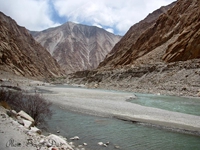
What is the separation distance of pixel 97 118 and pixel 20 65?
93.8m

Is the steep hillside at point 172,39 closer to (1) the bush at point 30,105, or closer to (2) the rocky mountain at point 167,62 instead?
(2) the rocky mountain at point 167,62

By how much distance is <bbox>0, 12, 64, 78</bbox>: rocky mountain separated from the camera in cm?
9276

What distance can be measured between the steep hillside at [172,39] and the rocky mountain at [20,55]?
1792 inches

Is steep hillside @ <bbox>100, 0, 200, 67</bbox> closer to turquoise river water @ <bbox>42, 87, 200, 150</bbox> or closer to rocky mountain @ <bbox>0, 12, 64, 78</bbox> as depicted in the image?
turquoise river water @ <bbox>42, 87, 200, 150</bbox>

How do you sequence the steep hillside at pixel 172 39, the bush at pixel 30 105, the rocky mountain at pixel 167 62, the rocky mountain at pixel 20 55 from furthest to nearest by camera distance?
1. the rocky mountain at pixel 20 55
2. the steep hillside at pixel 172 39
3. the rocky mountain at pixel 167 62
4. the bush at pixel 30 105

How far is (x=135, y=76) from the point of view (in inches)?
2233

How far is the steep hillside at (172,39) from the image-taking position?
5662 cm

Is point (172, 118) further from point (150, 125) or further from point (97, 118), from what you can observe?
point (97, 118)

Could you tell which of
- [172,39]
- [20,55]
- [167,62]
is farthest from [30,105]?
[20,55]

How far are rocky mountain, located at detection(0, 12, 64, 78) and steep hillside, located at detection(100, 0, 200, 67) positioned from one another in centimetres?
4552

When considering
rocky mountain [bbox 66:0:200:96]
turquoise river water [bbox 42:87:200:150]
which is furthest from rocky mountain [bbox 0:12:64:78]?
turquoise river water [bbox 42:87:200:150]

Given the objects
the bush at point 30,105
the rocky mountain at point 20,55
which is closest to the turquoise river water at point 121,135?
the bush at point 30,105

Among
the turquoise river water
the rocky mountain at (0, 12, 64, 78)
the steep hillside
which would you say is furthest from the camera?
the rocky mountain at (0, 12, 64, 78)

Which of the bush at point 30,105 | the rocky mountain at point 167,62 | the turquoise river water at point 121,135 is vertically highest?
the rocky mountain at point 167,62
